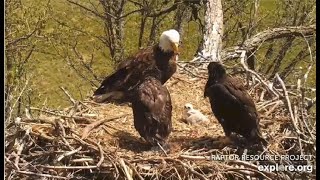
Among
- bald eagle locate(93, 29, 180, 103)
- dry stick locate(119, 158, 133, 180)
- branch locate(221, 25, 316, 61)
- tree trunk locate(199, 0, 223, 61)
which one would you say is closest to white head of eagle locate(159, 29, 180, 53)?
bald eagle locate(93, 29, 180, 103)

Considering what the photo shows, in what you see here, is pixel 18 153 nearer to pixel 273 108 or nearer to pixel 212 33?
pixel 273 108

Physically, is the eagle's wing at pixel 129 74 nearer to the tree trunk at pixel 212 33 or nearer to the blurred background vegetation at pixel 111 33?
the tree trunk at pixel 212 33

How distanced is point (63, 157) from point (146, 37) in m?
2.96

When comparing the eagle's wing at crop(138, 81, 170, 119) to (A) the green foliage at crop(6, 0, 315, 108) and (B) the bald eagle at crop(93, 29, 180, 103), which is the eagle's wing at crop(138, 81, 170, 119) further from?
(A) the green foliage at crop(6, 0, 315, 108)

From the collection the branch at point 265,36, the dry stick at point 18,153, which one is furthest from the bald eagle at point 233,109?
the branch at point 265,36

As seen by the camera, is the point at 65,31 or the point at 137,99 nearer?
the point at 137,99

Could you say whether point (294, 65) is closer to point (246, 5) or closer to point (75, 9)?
point (246, 5)

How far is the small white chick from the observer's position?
3914mm

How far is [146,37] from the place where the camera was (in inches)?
240

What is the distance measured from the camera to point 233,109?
3.50 m

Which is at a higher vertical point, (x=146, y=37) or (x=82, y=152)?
(x=146, y=37)

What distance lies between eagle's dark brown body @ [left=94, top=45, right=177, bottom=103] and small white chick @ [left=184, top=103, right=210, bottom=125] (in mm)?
239

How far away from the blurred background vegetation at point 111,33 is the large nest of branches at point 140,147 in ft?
5.93
